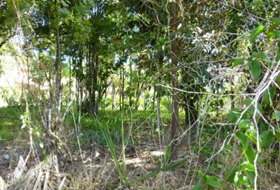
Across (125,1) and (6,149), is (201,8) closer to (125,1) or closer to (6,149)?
(125,1)

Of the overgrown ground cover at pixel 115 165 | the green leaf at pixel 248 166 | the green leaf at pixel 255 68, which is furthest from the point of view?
the overgrown ground cover at pixel 115 165

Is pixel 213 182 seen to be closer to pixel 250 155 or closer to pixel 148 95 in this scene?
pixel 250 155

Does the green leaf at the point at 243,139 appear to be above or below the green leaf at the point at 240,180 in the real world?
above

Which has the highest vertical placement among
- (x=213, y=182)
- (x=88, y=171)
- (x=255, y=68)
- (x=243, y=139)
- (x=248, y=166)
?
(x=255, y=68)

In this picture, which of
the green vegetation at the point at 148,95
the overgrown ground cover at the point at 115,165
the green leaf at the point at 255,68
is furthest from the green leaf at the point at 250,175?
the green vegetation at the point at 148,95

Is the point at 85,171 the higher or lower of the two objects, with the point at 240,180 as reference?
lower

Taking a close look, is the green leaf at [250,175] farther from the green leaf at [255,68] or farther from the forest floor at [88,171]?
the forest floor at [88,171]

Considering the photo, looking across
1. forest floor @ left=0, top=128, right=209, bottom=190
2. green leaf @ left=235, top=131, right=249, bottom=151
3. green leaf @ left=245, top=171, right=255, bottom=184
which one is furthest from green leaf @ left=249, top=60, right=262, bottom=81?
forest floor @ left=0, top=128, right=209, bottom=190

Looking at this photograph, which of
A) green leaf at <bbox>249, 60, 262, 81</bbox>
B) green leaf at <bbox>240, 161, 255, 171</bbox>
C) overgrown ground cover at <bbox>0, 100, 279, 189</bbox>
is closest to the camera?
green leaf at <bbox>240, 161, 255, 171</bbox>

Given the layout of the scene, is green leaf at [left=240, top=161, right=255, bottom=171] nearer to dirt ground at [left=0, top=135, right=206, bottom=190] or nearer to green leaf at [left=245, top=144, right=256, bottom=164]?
green leaf at [left=245, top=144, right=256, bottom=164]

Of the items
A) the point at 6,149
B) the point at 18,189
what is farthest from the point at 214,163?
the point at 6,149

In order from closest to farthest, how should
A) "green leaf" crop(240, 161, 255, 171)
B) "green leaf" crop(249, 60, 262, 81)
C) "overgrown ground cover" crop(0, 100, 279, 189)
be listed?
1. "green leaf" crop(240, 161, 255, 171)
2. "green leaf" crop(249, 60, 262, 81)
3. "overgrown ground cover" crop(0, 100, 279, 189)

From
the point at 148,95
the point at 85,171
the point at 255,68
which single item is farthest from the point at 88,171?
the point at 255,68

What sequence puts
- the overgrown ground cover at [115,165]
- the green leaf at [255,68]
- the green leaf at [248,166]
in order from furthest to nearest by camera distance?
the overgrown ground cover at [115,165], the green leaf at [255,68], the green leaf at [248,166]
